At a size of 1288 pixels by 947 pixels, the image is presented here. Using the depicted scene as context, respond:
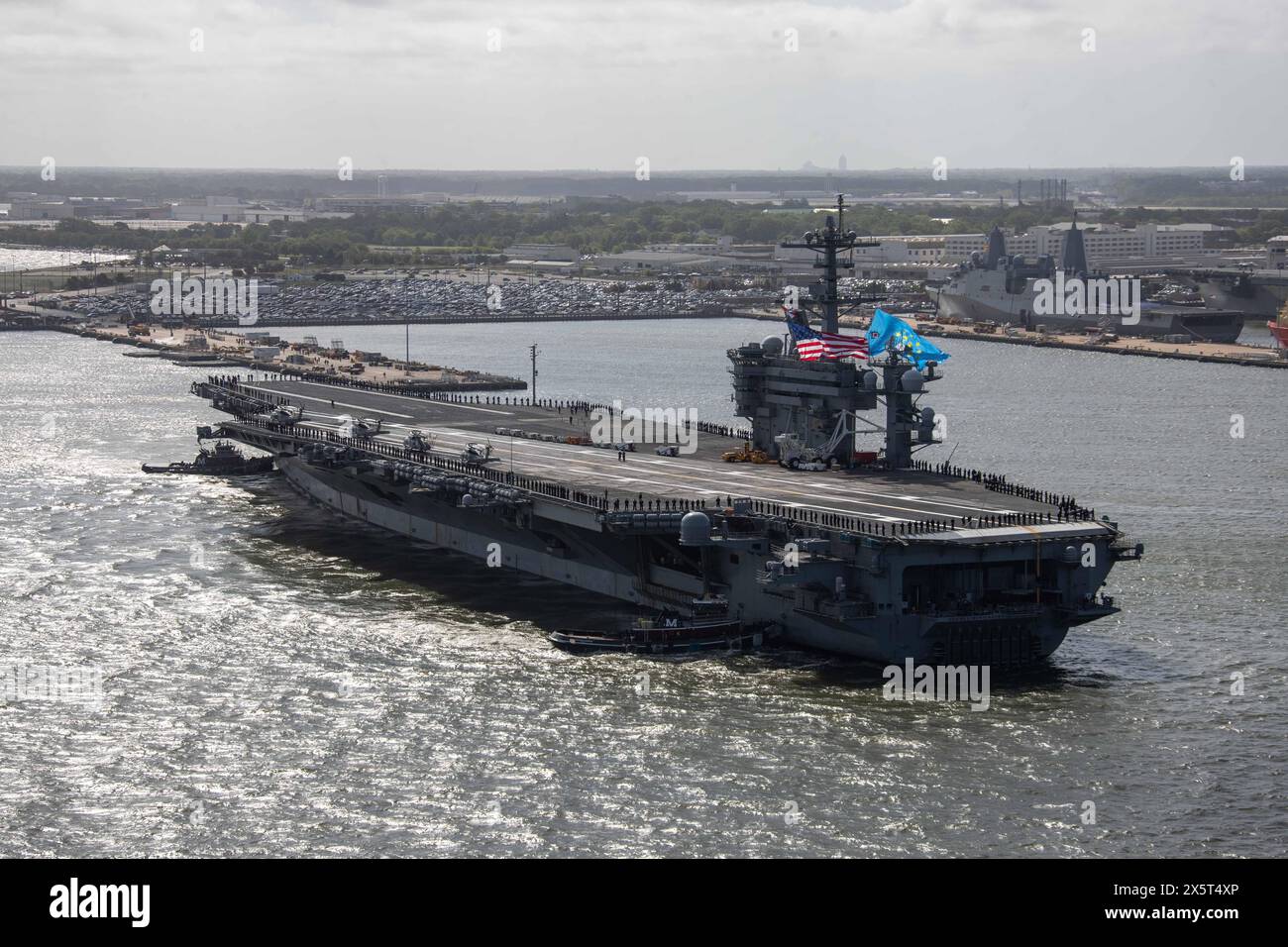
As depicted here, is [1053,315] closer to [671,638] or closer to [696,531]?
[696,531]

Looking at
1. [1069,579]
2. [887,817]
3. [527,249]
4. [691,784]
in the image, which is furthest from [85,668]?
[527,249]

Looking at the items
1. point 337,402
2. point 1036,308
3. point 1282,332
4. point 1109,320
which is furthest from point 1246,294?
point 337,402

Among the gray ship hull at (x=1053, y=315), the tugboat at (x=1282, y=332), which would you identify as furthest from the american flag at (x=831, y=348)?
the gray ship hull at (x=1053, y=315)

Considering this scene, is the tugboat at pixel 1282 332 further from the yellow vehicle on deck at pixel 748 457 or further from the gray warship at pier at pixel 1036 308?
the yellow vehicle on deck at pixel 748 457

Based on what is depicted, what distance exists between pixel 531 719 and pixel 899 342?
17.0 metres

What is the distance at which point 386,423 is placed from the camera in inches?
2172

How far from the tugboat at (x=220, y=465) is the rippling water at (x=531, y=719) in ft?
22.3

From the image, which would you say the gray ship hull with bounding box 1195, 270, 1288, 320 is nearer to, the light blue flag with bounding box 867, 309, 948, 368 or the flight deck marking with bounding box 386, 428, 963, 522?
the flight deck marking with bounding box 386, 428, 963, 522

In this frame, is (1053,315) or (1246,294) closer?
(1053,315)

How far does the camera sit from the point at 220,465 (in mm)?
59562

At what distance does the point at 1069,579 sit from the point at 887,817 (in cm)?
1005

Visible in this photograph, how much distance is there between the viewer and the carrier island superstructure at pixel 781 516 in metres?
32.9

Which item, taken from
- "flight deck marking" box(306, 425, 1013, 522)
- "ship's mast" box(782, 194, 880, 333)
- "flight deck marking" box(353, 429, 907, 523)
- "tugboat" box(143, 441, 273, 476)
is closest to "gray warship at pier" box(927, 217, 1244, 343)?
"tugboat" box(143, 441, 273, 476)

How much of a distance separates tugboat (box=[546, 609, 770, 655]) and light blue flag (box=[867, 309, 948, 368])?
9739 mm
